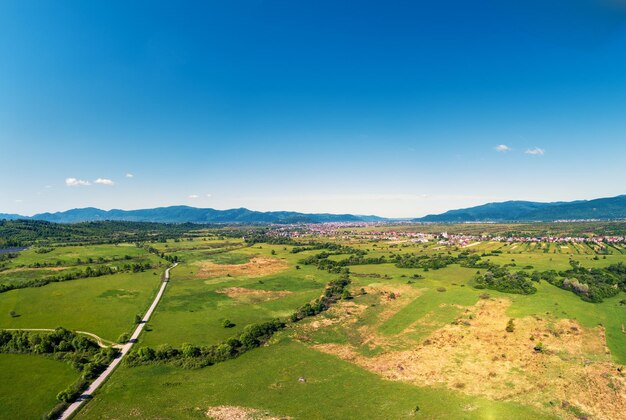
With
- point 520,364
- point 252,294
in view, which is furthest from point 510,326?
point 252,294

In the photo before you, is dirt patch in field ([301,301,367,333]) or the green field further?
dirt patch in field ([301,301,367,333])

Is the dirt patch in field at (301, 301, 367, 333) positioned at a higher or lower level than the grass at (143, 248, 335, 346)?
lower

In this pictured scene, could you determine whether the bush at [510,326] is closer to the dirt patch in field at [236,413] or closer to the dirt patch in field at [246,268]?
the dirt patch in field at [236,413]

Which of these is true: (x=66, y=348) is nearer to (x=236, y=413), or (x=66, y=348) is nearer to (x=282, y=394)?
(x=236, y=413)

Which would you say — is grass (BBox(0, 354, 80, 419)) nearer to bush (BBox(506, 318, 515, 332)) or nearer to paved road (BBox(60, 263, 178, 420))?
paved road (BBox(60, 263, 178, 420))

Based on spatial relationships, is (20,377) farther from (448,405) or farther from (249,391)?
(448,405)

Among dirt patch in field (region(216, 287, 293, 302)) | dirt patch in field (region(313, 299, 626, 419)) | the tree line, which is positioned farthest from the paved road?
dirt patch in field (region(313, 299, 626, 419))
